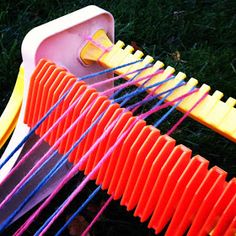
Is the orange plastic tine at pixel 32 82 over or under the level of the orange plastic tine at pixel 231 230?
over

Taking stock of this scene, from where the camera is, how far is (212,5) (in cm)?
226

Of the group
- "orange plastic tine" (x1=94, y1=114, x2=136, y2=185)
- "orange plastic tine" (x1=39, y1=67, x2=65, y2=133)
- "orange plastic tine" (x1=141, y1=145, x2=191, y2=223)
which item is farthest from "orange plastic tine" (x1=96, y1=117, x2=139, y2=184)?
"orange plastic tine" (x1=39, y1=67, x2=65, y2=133)

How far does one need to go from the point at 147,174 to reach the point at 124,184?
8 cm

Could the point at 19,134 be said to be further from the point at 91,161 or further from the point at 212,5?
the point at 212,5

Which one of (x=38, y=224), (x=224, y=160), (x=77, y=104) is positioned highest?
(x=77, y=104)

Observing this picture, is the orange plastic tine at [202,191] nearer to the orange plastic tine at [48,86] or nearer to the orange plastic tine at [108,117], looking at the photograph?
the orange plastic tine at [108,117]

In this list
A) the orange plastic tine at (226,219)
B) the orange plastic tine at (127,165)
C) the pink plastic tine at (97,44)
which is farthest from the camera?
the pink plastic tine at (97,44)

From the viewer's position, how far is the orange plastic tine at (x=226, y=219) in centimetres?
81

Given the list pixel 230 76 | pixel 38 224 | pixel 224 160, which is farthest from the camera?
pixel 230 76

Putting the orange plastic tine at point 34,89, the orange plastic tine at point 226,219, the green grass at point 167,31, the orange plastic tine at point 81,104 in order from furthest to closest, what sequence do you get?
the green grass at point 167,31 < the orange plastic tine at point 34,89 < the orange plastic tine at point 81,104 < the orange plastic tine at point 226,219

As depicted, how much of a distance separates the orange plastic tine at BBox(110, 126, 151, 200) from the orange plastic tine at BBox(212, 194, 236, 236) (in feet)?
0.69

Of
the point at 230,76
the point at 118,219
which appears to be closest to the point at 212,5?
the point at 230,76

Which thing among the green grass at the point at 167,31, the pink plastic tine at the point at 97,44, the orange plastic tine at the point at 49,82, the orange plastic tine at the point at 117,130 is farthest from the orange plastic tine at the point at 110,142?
the green grass at the point at 167,31

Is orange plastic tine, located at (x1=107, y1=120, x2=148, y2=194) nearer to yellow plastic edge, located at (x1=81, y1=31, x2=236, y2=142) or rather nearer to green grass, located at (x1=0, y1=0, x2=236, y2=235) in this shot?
yellow plastic edge, located at (x1=81, y1=31, x2=236, y2=142)
